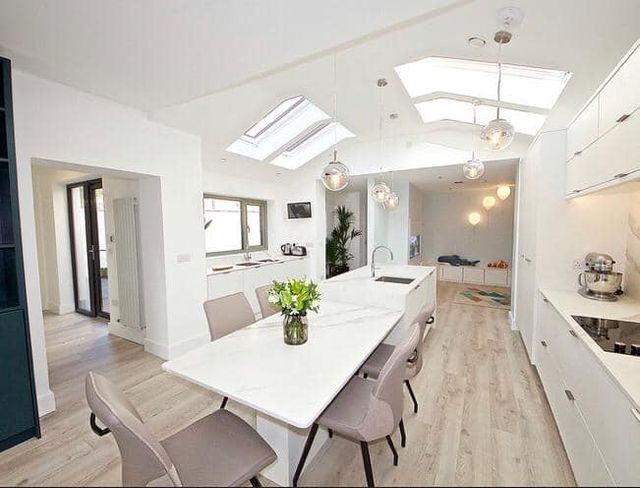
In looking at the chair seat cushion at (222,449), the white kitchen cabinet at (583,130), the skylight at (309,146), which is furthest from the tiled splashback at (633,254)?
the skylight at (309,146)

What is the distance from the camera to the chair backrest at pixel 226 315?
2217 mm

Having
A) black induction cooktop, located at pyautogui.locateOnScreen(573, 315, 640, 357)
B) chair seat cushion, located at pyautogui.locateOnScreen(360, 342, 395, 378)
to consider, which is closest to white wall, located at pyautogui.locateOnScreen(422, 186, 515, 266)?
black induction cooktop, located at pyautogui.locateOnScreen(573, 315, 640, 357)

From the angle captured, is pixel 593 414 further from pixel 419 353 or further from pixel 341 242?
pixel 341 242

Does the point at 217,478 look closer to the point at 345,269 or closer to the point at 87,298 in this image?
the point at 87,298

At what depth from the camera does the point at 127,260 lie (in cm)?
365

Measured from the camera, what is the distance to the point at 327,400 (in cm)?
125

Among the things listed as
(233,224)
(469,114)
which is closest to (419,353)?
(469,114)

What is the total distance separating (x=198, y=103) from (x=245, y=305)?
6.88 ft

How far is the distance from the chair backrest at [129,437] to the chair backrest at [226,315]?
1102 mm

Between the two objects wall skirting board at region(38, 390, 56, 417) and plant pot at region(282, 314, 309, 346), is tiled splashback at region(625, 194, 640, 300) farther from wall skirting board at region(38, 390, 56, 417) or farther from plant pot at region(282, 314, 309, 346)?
wall skirting board at region(38, 390, 56, 417)

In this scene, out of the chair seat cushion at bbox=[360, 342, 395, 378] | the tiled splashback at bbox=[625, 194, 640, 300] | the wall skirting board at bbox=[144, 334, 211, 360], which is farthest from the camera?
the wall skirting board at bbox=[144, 334, 211, 360]

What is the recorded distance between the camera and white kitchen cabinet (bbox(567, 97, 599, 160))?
2088mm

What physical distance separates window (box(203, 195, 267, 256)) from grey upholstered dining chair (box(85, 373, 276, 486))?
12.3 ft

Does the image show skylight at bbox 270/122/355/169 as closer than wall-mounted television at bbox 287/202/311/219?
Yes
